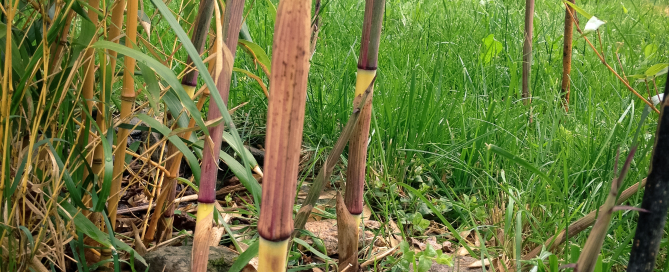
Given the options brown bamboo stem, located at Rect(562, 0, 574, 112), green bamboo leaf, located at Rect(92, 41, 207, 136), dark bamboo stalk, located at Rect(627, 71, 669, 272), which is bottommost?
dark bamboo stalk, located at Rect(627, 71, 669, 272)

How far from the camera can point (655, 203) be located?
0.52m

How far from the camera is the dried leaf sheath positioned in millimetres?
551

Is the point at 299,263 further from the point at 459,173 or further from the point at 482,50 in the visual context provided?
the point at 482,50

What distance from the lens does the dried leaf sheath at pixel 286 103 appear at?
0.55m

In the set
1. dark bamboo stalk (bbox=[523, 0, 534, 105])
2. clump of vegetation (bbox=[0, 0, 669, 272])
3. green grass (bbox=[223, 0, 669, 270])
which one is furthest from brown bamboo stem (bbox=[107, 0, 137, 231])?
dark bamboo stalk (bbox=[523, 0, 534, 105])

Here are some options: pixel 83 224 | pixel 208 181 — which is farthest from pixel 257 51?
pixel 83 224

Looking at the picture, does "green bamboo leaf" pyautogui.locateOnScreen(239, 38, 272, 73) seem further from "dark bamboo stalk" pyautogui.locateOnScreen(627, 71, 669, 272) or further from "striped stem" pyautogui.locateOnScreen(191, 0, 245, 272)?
"dark bamboo stalk" pyautogui.locateOnScreen(627, 71, 669, 272)

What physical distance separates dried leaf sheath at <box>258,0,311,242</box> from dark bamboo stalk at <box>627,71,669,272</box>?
1.13ft

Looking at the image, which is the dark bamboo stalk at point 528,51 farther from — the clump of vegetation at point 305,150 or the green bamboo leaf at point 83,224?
the green bamboo leaf at point 83,224

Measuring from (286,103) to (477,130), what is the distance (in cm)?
120

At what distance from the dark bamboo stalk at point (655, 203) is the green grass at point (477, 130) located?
0.51 metres

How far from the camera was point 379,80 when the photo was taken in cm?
195

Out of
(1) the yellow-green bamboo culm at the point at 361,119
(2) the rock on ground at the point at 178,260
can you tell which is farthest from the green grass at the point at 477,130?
(2) the rock on ground at the point at 178,260

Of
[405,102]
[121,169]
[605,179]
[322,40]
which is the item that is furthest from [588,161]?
[322,40]
